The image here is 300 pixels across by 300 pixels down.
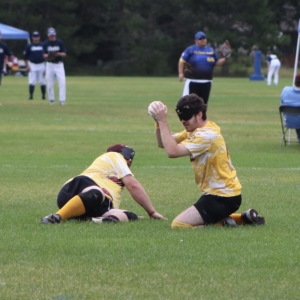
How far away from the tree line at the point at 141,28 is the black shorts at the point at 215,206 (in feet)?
196

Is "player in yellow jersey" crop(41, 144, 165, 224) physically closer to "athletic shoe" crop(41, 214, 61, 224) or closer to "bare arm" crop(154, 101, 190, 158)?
"athletic shoe" crop(41, 214, 61, 224)

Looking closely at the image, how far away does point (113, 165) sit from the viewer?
29.4 feet

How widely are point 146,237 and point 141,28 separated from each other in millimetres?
62556

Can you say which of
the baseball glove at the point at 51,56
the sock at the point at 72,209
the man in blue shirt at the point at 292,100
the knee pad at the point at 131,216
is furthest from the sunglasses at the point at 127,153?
the baseball glove at the point at 51,56

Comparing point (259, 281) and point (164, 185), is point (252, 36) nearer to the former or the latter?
point (164, 185)

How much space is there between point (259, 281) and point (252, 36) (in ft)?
216

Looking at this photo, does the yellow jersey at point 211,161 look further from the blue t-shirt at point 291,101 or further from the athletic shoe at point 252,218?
the blue t-shirt at point 291,101

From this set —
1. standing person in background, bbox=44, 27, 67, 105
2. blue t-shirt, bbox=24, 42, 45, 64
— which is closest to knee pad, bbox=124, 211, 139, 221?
standing person in background, bbox=44, 27, 67, 105

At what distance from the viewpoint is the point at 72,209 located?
848 centimetres

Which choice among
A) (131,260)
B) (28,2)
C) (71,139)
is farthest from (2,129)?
(28,2)

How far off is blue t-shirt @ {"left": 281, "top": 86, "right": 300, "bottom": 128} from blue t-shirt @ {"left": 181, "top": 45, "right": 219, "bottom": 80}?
12.9ft

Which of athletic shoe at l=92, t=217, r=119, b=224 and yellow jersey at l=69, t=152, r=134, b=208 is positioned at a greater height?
yellow jersey at l=69, t=152, r=134, b=208

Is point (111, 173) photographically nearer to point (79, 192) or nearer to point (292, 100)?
point (79, 192)

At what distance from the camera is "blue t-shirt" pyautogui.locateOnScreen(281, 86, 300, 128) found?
53.6ft
